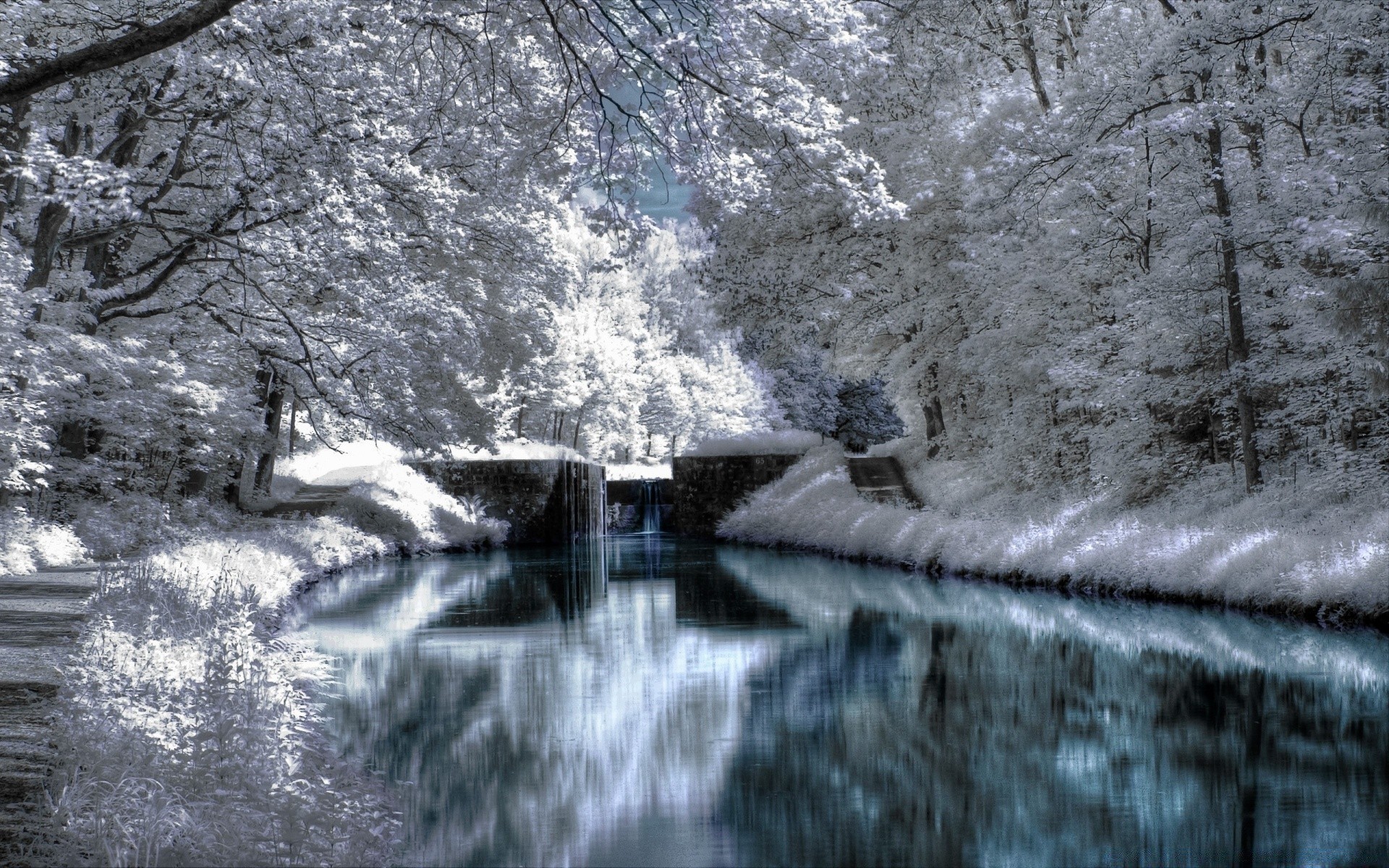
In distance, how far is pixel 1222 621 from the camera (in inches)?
507

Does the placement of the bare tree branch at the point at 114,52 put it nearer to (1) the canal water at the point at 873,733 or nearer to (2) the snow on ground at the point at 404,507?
(1) the canal water at the point at 873,733

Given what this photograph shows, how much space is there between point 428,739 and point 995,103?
1593 centimetres

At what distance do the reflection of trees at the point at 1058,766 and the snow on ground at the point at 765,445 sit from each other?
810 inches

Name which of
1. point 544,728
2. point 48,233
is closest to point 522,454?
point 48,233

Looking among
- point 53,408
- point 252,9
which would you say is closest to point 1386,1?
point 252,9

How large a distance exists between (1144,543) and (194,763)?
489 inches

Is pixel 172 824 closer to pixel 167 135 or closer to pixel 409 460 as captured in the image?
pixel 167 135

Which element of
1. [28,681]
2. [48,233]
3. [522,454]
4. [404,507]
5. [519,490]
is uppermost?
[48,233]

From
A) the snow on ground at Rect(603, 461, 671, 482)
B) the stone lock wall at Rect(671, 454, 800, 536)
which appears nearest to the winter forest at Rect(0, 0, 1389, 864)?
the stone lock wall at Rect(671, 454, 800, 536)

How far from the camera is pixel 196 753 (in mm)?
5559

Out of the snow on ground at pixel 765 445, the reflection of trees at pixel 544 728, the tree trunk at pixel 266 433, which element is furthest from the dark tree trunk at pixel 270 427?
the snow on ground at pixel 765 445

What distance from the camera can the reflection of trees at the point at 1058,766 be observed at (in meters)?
6.09

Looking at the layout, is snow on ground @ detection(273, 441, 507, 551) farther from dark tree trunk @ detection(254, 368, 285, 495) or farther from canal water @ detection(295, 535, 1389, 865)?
canal water @ detection(295, 535, 1389, 865)

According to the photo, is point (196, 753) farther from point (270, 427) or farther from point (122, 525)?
point (270, 427)
